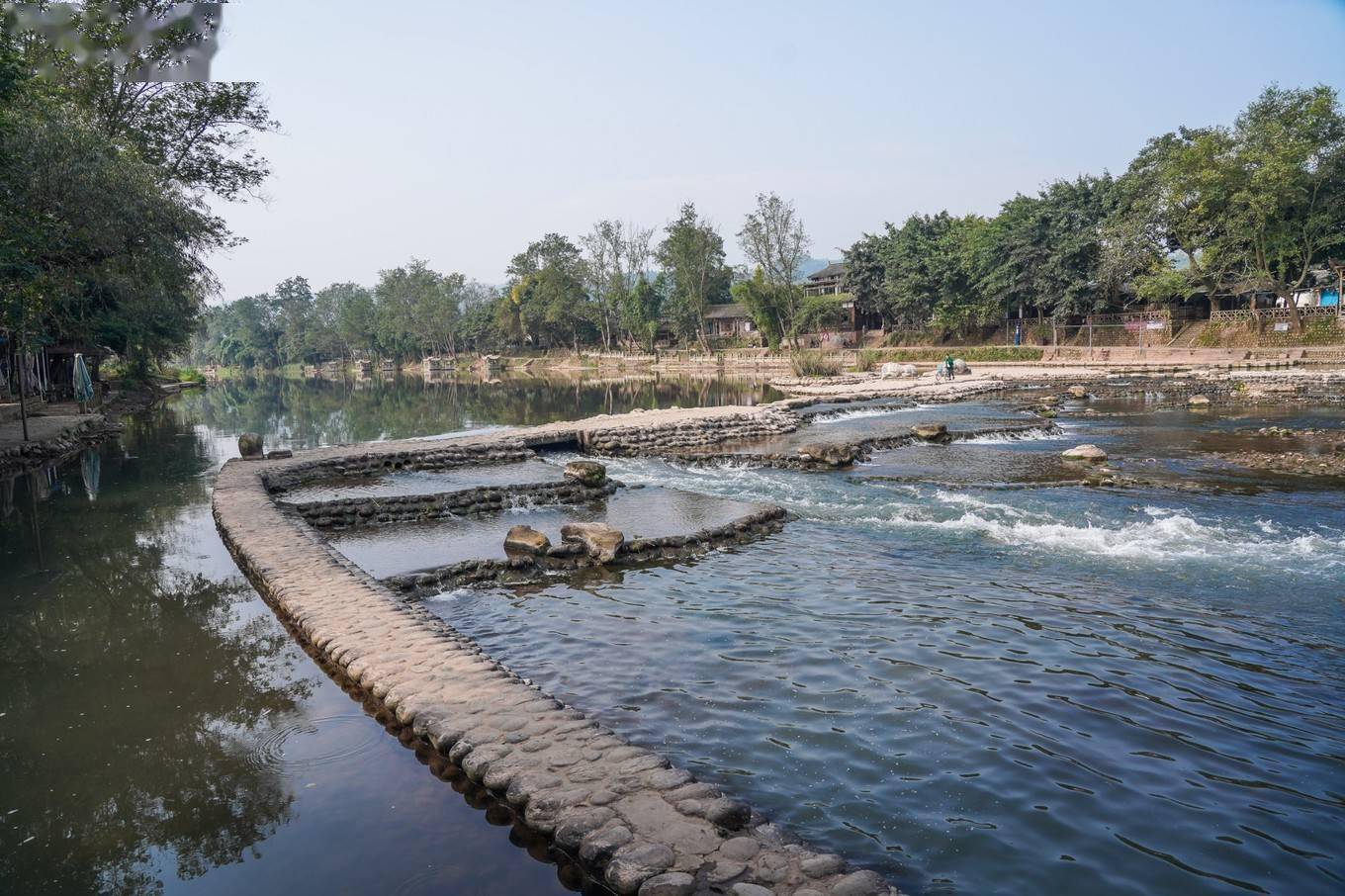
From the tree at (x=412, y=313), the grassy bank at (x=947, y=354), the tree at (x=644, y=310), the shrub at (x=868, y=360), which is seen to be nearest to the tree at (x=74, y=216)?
the shrub at (x=868, y=360)

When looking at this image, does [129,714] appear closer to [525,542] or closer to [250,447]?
[525,542]

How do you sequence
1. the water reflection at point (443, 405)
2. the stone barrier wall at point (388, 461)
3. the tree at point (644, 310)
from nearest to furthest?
the stone barrier wall at point (388, 461)
the water reflection at point (443, 405)
the tree at point (644, 310)

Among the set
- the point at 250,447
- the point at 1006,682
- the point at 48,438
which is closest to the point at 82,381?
the point at 48,438

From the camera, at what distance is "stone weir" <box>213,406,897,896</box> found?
4.62m

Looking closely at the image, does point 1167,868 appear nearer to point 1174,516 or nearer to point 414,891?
point 414,891

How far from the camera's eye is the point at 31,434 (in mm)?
25312

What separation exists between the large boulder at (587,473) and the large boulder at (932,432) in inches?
474

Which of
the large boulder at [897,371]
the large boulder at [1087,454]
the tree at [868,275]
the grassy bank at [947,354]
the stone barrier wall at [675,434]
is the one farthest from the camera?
the tree at [868,275]

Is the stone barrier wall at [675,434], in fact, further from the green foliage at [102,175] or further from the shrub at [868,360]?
the shrub at [868,360]

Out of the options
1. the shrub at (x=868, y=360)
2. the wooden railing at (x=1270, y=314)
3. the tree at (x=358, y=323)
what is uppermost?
the tree at (x=358, y=323)

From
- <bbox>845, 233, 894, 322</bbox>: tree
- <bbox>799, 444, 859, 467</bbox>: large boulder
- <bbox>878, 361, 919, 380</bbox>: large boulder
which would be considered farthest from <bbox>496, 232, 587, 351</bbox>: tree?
<bbox>799, 444, 859, 467</bbox>: large boulder

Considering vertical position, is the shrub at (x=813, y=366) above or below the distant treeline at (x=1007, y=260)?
below

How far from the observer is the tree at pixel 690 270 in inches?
3162

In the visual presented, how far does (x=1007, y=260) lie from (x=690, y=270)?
1311 inches
